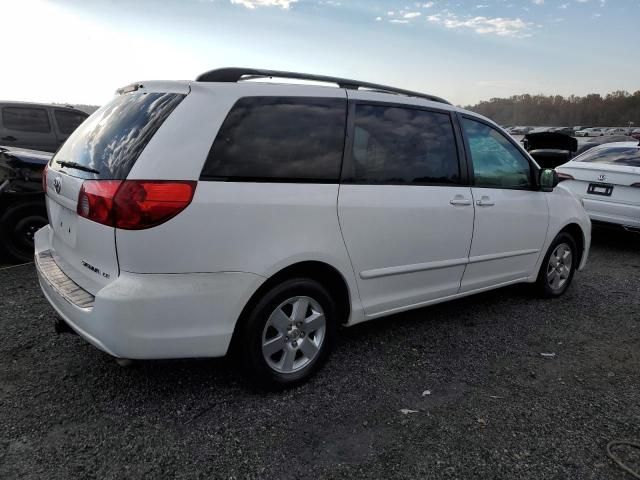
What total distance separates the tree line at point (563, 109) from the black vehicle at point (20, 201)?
10027 cm

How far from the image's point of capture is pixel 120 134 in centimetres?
262

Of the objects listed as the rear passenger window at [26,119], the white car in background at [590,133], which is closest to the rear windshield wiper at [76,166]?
the rear passenger window at [26,119]

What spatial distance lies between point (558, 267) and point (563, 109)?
118m

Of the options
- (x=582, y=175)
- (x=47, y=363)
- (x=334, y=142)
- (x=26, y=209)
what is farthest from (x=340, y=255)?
(x=582, y=175)

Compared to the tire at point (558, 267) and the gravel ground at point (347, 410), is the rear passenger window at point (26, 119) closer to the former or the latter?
the gravel ground at point (347, 410)

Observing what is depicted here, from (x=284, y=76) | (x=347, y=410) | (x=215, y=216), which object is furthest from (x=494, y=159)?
(x=215, y=216)

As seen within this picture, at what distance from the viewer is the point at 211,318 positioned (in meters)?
2.53

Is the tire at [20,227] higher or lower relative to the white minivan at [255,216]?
lower

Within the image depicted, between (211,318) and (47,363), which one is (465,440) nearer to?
(211,318)

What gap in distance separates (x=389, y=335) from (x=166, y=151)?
7.46 ft

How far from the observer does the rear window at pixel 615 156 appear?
23.2 ft

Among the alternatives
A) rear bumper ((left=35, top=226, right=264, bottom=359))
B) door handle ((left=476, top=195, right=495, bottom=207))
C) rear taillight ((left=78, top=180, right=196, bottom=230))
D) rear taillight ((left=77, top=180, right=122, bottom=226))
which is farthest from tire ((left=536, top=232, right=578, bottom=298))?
rear taillight ((left=77, top=180, right=122, bottom=226))

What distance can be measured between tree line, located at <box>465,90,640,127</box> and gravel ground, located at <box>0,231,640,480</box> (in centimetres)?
10058

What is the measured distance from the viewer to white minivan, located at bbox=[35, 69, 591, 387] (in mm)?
2379
